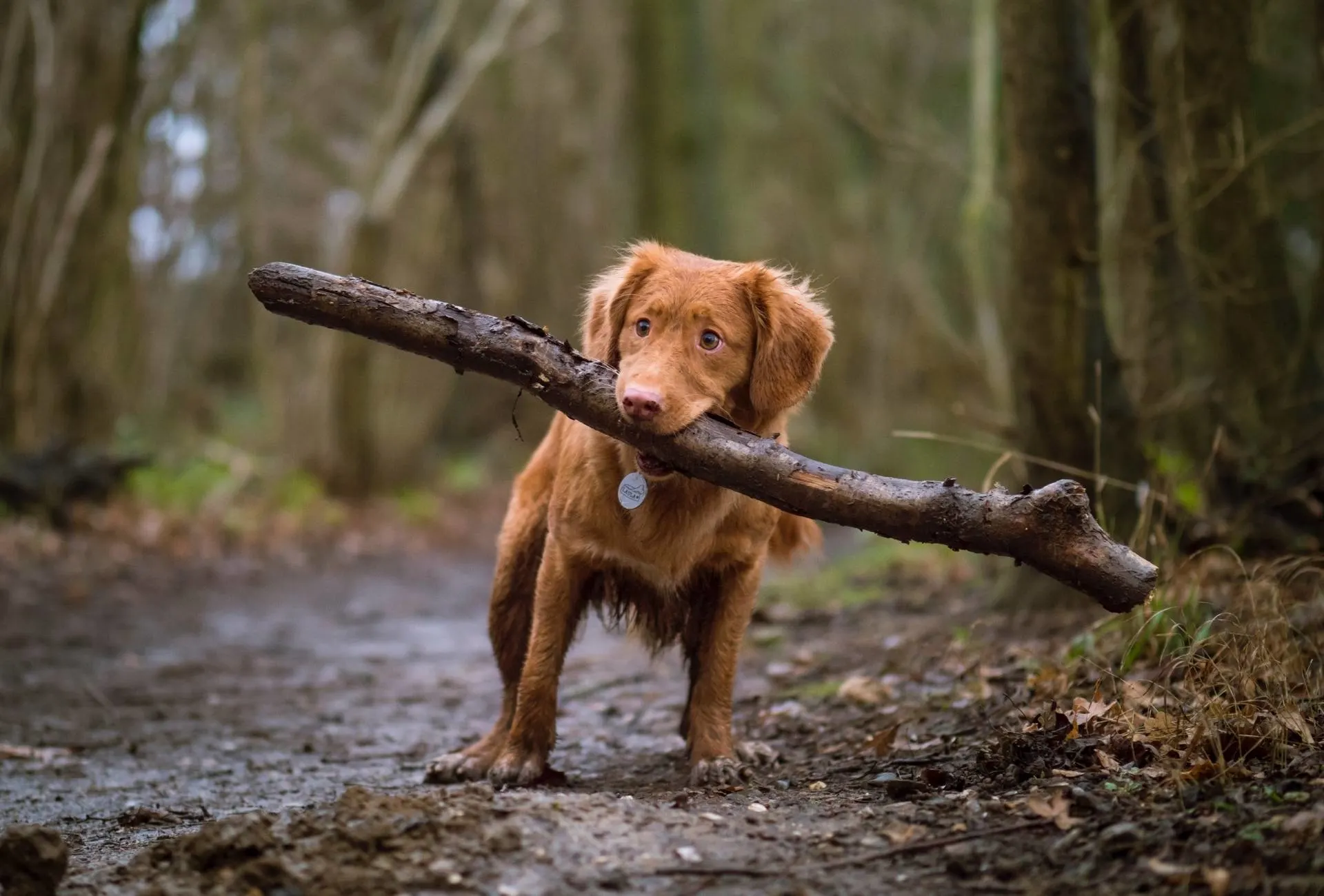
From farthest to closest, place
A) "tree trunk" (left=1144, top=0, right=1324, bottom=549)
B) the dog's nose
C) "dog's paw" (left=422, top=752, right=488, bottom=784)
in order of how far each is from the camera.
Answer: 1. "tree trunk" (left=1144, top=0, right=1324, bottom=549)
2. "dog's paw" (left=422, top=752, right=488, bottom=784)
3. the dog's nose

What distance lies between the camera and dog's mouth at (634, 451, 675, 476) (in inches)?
165

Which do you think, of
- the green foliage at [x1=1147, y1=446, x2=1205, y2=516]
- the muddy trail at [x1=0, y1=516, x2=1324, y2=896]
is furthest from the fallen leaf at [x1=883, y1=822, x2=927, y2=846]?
the green foliage at [x1=1147, y1=446, x2=1205, y2=516]

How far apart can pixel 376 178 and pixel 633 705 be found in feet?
36.0

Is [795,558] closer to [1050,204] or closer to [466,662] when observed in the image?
[1050,204]

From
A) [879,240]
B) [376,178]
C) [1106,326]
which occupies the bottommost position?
[1106,326]

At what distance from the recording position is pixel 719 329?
4.39m

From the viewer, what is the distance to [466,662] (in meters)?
8.05

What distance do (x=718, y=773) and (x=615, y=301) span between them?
1791 mm

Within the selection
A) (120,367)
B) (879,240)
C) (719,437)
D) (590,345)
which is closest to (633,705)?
(590,345)

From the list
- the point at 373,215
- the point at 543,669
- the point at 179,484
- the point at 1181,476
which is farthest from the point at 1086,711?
the point at 373,215

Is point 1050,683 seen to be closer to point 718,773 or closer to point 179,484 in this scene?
point 718,773

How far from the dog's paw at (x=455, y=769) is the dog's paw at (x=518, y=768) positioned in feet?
0.78

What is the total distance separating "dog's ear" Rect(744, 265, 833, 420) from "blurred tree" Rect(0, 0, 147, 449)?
9.24 meters

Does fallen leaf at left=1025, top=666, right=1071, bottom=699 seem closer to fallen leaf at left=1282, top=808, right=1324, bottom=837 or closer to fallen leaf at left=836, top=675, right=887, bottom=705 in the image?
fallen leaf at left=836, top=675, right=887, bottom=705
